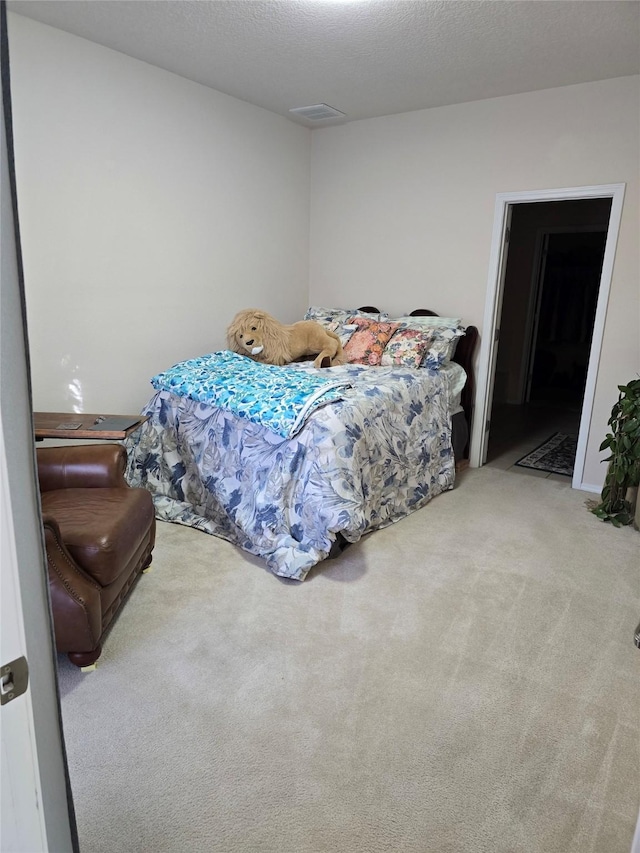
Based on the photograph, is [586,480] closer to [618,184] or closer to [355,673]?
[618,184]

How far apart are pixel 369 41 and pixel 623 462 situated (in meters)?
2.73

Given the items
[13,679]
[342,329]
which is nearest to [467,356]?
[342,329]

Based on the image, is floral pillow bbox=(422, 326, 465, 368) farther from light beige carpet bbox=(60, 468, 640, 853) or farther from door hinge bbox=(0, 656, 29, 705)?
door hinge bbox=(0, 656, 29, 705)

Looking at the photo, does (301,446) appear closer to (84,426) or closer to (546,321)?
(84,426)

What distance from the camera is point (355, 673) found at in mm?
2139

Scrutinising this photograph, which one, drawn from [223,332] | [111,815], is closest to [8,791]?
[111,815]

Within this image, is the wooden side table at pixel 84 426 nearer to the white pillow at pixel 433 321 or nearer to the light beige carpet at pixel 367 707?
the light beige carpet at pixel 367 707

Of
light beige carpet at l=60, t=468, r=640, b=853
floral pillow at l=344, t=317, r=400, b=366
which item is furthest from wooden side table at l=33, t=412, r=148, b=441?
floral pillow at l=344, t=317, r=400, b=366

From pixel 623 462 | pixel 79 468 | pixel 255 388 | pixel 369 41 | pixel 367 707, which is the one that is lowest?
pixel 367 707

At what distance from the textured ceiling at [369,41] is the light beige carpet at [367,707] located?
262 cm

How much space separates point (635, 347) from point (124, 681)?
348cm

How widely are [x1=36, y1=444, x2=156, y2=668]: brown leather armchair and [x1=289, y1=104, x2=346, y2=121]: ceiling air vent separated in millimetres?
3000

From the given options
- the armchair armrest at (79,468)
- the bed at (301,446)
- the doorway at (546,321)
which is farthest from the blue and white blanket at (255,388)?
the doorway at (546,321)

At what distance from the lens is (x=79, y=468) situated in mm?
2561
